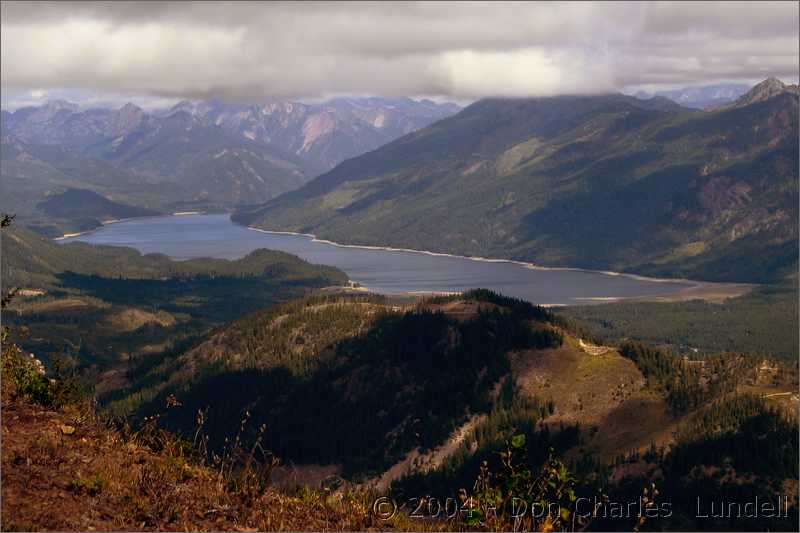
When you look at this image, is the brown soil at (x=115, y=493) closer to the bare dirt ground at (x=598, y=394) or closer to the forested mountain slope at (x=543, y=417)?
the forested mountain slope at (x=543, y=417)

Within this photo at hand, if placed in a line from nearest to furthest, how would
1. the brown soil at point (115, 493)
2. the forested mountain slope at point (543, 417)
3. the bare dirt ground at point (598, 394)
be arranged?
1. the brown soil at point (115, 493)
2. the forested mountain slope at point (543, 417)
3. the bare dirt ground at point (598, 394)

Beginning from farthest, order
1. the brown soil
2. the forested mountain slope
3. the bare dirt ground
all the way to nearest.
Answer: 1. the bare dirt ground
2. the forested mountain slope
3. the brown soil

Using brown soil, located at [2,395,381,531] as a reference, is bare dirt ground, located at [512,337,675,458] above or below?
below

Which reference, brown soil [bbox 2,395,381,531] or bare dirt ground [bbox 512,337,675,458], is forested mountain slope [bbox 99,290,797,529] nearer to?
bare dirt ground [bbox 512,337,675,458]

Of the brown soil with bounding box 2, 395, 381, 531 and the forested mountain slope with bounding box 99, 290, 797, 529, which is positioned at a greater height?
the brown soil with bounding box 2, 395, 381, 531

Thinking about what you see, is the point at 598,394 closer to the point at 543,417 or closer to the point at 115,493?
the point at 543,417

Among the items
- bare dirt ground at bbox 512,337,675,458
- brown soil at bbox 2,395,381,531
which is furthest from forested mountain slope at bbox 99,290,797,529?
brown soil at bbox 2,395,381,531

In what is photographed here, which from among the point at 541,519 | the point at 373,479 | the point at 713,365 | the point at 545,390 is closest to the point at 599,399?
the point at 545,390

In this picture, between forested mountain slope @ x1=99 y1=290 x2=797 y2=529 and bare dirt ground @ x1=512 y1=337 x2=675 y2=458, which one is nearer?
forested mountain slope @ x1=99 y1=290 x2=797 y2=529

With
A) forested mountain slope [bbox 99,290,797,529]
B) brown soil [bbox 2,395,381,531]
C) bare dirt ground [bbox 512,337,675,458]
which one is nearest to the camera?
brown soil [bbox 2,395,381,531]

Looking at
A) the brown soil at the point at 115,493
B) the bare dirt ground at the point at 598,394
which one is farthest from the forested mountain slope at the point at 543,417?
the brown soil at the point at 115,493

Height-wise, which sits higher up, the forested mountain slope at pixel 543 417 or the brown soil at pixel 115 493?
the brown soil at pixel 115 493
